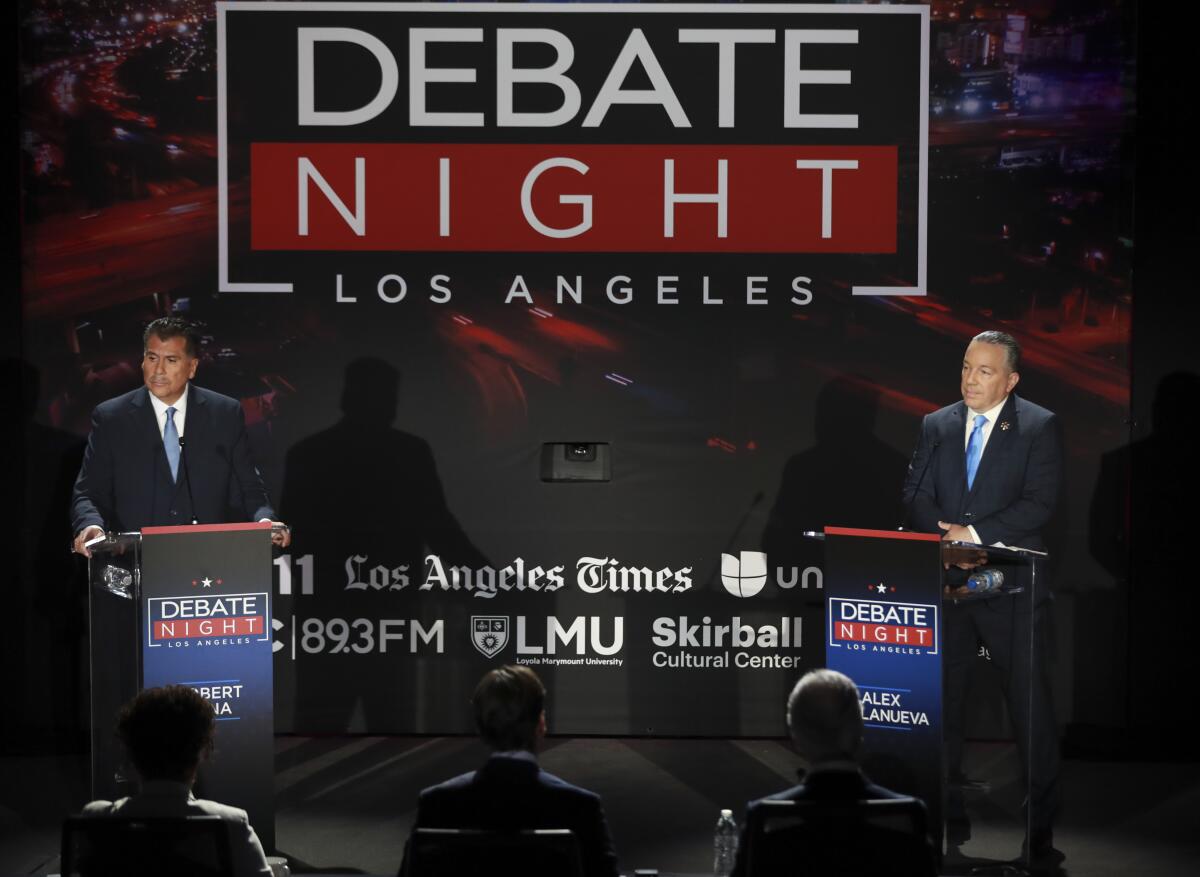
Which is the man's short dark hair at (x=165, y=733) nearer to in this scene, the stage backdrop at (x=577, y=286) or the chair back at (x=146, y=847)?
the chair back at (x=146, y=847)

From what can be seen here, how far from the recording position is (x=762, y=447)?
6.20 metres

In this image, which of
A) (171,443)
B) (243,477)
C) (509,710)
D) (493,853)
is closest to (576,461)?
(243,477)

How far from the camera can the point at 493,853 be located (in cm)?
273

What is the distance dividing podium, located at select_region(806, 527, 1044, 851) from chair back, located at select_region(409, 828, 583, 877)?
1888 millimetres

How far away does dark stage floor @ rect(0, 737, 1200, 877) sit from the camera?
4.73m

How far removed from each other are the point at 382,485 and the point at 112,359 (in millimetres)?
1199

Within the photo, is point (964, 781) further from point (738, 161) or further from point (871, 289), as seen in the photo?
point (738, 161)

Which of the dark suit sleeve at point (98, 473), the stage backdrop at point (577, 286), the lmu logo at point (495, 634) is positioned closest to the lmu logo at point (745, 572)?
the stage backdrop at point (577, 286)

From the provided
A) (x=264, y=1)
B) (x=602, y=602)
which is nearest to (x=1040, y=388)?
(x=602, y=602)

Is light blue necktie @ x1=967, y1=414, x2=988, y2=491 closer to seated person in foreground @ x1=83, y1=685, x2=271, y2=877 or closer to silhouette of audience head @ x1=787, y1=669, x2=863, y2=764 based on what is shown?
silhouette of audience head @ x1=787, y1=669, x2=863, y2=764

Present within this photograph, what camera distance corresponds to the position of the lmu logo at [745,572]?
6199 mm

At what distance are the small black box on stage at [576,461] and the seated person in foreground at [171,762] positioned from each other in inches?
130

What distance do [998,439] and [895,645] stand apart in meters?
1.36

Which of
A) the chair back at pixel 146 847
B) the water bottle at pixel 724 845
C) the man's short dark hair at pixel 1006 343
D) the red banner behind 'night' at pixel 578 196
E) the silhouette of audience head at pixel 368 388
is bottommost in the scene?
the water bottle at pixel 724 845
